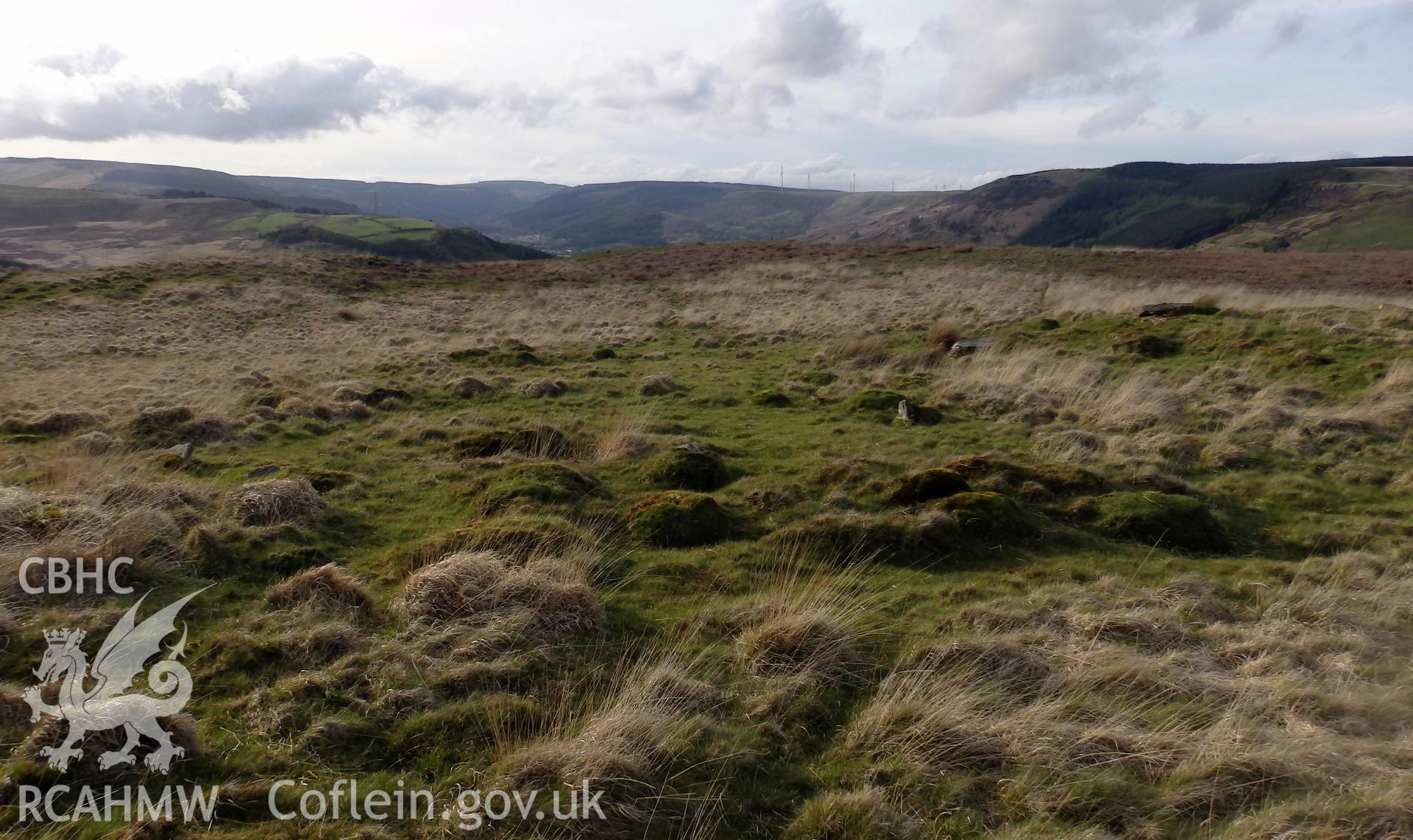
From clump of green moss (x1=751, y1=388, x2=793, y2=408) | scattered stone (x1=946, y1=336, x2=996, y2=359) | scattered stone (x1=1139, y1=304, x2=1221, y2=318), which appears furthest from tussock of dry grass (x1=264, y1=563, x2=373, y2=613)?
scattered stone (x1=1139, y1=304, x2=1221, y2=318)

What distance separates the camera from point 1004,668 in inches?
243

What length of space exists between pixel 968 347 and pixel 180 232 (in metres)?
158

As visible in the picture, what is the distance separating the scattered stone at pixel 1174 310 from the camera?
2386 centimetres

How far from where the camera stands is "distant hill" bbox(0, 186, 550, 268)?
106125 millimetres

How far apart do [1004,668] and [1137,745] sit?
1.12 m

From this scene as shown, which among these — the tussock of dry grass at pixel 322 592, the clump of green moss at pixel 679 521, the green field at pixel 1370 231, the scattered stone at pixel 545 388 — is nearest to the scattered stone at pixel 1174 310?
the scattered stone at pixel 545 388

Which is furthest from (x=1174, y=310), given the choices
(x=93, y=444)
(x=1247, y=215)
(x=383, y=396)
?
(x=1247, y=215)

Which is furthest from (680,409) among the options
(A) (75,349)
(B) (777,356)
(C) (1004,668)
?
(A) (75,349)

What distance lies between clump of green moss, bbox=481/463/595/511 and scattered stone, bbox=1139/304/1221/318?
21179mm

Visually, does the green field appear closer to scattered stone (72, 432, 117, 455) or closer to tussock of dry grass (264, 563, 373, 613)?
tussock of dry grass (264, 563, 373, 613)

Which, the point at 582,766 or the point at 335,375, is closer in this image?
the point at 582,766

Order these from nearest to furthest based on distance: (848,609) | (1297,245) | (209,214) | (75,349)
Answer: (848,609)
(75,349)
(1297,245)
(209,214)

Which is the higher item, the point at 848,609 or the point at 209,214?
the point at 209,214

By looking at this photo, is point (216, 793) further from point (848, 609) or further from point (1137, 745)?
point (1137, 745)
